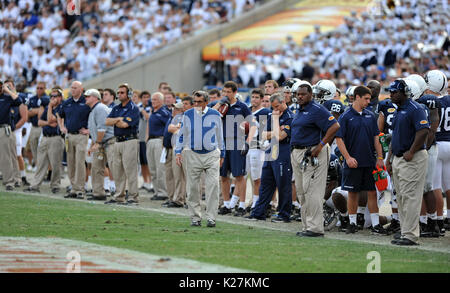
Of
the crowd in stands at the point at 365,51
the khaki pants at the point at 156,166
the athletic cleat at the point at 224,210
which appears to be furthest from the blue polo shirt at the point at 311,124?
the crowd in stands at the point at 365,51

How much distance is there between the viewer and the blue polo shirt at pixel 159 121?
1792cm

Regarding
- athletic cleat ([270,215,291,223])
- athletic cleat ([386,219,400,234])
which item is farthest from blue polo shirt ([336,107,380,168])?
athletic cleat ([270,215,291,223])

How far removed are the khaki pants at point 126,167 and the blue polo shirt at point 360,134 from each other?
5.02m

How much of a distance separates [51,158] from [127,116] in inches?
106

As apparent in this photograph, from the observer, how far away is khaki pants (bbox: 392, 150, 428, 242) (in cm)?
1138

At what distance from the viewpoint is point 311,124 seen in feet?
39.9

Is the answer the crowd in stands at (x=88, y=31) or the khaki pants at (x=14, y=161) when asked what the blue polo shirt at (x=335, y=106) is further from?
the crowd in stands at (x=88, y=31)

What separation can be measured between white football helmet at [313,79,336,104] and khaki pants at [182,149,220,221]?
177cm

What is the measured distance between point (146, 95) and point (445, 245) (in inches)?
403

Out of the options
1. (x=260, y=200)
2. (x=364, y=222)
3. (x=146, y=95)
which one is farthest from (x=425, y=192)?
(x=146, y=95)

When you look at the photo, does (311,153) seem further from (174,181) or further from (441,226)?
(174,181)

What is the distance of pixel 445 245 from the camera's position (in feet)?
38.5

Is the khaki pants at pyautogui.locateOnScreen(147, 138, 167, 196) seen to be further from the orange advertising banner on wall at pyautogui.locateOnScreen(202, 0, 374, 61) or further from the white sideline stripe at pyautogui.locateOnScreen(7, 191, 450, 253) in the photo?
the orange advertising banner on wall at pyautogui.locateOnScreen(202, 0, 374, 61)

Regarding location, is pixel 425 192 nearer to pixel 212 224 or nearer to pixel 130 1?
pixel 212 224
